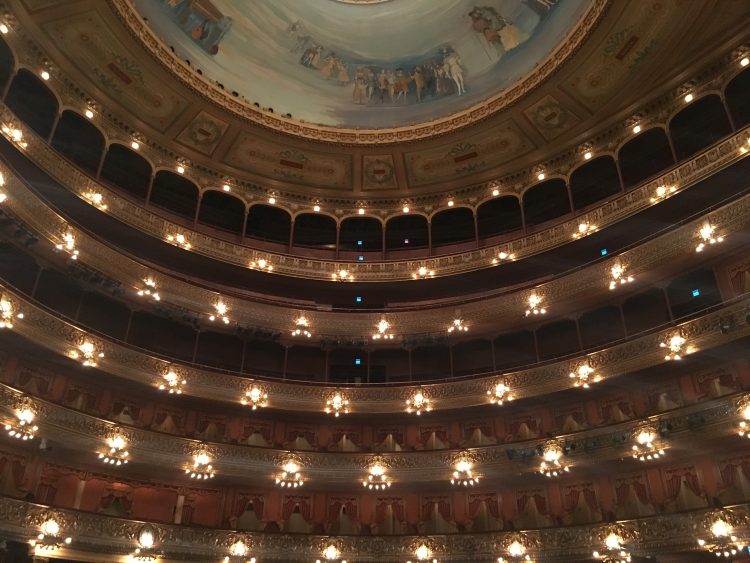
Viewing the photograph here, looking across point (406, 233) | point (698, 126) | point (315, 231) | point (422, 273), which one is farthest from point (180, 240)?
point (698, 126)

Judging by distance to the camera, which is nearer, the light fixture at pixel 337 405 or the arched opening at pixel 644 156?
the light fixture at pixel 337 405

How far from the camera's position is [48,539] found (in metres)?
16.5

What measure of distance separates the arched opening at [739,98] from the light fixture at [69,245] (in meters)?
24.2

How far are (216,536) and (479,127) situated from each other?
1945cm

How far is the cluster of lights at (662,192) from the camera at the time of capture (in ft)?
70.9

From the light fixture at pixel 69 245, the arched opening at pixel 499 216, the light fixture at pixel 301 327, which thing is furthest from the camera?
the arched opening at pixel 499 216

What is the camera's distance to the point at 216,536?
A: 62.7 ft

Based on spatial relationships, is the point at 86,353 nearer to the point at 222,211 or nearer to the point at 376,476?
A: the point at 376,476

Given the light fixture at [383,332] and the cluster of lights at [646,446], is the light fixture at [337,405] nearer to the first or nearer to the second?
the light fixture at [383,332]

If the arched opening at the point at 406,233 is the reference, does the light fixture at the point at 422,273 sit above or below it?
below

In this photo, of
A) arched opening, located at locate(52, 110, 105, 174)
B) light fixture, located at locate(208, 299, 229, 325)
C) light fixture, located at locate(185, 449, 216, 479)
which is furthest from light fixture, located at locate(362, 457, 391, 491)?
arched opening, located at locate(52, 110, 105, 174)

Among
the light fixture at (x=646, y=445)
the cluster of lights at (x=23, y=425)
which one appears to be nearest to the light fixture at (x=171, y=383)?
the cluster of lights at (x=23, y=425)

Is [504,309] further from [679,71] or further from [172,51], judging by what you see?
[172,51]

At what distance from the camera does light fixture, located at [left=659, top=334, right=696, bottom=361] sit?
18766mm
